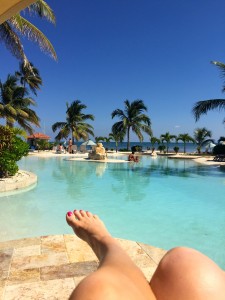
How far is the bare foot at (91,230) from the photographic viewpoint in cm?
165

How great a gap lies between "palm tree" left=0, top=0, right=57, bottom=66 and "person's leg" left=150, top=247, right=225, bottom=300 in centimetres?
1035

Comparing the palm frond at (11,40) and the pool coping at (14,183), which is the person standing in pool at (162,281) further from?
the palm frond at (11,40)

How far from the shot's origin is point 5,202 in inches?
279

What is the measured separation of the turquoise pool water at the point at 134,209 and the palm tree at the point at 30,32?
507 cm

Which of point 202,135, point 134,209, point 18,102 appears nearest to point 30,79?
point 18,102

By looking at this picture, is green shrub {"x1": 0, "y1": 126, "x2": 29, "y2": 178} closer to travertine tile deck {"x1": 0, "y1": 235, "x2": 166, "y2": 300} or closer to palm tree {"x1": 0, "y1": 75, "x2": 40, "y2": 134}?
travertine tile deck {"x1": 0, "y1": 235, "x2": 166, "y2": 300}

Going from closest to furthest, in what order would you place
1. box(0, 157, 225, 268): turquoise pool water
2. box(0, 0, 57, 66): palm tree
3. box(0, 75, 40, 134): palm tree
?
box(0, 157, 225, 268): turquoise pool water, box(0, 0, 57, 66): palm tree, box(0, 75, 40, 134): palm tree

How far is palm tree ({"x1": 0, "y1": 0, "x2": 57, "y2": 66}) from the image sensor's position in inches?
397

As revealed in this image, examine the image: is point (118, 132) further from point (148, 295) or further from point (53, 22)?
point (148, 295)

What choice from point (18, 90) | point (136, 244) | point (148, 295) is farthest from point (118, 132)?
point (148, 295)

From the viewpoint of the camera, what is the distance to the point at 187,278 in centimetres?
107

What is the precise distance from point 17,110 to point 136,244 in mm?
21311

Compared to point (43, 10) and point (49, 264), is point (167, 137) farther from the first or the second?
point (49, 264)

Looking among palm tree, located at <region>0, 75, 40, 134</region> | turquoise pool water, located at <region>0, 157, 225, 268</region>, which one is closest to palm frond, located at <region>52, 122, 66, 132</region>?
palm tree, located at <region>0, 75, 40, 134</region>
